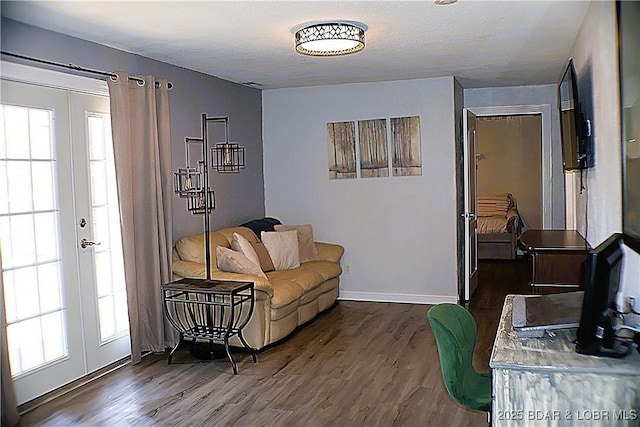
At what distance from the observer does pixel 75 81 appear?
412cm

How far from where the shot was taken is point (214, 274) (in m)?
4.86

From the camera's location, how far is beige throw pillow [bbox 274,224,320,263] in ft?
20.5

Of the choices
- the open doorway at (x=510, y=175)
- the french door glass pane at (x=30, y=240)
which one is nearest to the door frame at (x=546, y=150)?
the open doorway at (x=510, y=175)

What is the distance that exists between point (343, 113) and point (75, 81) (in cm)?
318

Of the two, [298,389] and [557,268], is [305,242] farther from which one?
[557,268]

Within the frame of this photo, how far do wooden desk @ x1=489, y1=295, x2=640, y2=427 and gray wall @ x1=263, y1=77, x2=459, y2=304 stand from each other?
170 inches

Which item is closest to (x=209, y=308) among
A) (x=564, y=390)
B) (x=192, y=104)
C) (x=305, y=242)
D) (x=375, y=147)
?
(x=305, y=242)

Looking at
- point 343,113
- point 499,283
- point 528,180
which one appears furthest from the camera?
point 528,180

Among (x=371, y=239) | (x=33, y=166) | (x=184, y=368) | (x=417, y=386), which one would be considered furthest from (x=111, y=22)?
(x=371, y=239)

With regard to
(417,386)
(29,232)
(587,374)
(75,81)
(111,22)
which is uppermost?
(111,22)

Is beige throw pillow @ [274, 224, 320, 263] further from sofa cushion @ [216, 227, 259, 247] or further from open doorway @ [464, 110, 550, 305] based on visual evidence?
open doorway @ [464, 110, 550, 305]

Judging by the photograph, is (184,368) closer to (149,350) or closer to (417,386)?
(149,350)

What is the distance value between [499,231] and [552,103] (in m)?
2.73

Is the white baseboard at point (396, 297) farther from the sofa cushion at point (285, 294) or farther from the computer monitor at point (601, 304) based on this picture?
the computer monitor at point (601, 304)
